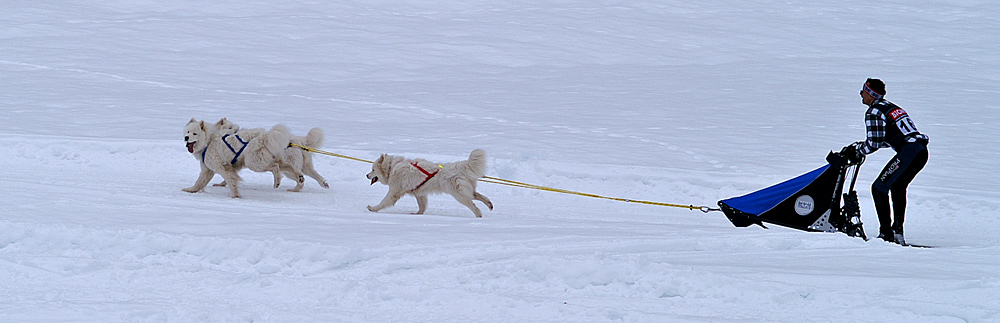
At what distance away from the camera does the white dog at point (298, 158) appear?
8.31 metres

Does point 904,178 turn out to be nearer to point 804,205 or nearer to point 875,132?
point 875,132

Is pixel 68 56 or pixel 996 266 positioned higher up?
pixel 996 266

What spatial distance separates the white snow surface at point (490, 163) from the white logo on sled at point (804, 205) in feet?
2.07

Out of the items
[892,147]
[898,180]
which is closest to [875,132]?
[892,147]

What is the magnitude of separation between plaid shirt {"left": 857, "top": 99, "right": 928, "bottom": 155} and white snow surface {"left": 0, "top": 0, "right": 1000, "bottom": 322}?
98cm

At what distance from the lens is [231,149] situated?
8.02 meters

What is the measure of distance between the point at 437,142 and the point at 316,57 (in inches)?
375

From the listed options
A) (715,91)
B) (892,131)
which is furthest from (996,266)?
(715,91)

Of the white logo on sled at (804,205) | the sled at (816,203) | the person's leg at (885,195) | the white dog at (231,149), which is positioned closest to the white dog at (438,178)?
the white dog at (231,149)

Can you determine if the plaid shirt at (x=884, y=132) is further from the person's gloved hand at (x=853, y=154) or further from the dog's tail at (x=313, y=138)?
the dog's tail at (x=313, y=138)

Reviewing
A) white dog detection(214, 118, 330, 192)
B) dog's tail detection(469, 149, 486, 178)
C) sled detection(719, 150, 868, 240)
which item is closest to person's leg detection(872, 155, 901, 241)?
sled detection(719, 150, 868, 240)

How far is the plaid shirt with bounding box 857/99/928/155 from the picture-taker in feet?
20.1

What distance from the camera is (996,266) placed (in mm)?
4891

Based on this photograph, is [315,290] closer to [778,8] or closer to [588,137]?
[588,137]
